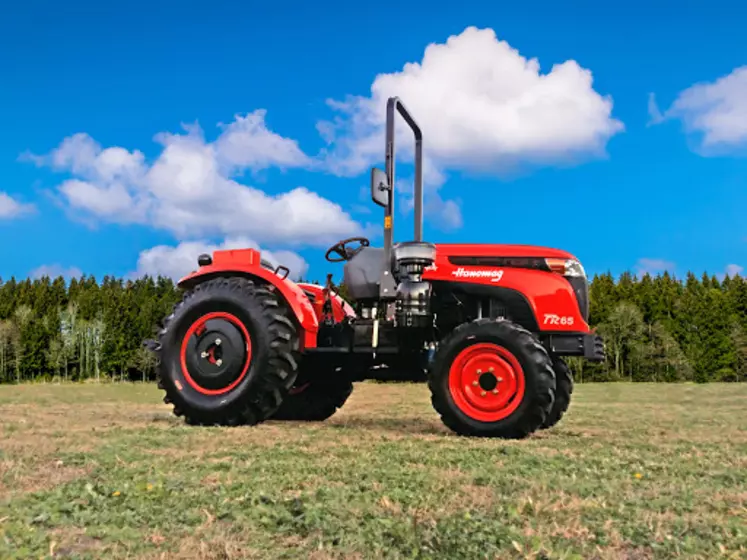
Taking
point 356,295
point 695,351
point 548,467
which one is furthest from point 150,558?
point 695,351

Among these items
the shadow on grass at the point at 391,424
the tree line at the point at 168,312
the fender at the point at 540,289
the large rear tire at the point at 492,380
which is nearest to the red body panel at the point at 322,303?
the shadow on grass at the point at 391,424

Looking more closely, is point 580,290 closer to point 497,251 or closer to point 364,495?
point 497,251

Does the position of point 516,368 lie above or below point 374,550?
above

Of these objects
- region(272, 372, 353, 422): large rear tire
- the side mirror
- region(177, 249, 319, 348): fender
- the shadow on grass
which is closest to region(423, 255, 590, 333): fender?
the side mirror

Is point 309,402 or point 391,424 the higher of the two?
point 309,402

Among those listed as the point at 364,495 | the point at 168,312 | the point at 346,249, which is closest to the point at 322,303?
the point at 346,249

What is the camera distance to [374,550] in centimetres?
307

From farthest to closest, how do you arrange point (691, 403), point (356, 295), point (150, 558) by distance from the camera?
point (691, 403) < point (356, 295) < point (150, 558)

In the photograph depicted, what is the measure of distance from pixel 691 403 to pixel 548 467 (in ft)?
30.1

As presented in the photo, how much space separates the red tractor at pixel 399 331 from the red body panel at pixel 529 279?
10mm

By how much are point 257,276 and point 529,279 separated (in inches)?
117

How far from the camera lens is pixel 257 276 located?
8.19m

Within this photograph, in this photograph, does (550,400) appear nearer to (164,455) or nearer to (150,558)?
(164,455)

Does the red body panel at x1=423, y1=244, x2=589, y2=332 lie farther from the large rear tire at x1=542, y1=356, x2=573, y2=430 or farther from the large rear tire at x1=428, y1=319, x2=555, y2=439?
the large rear tire at x1=542, y1=356, x2=573, y2=430
